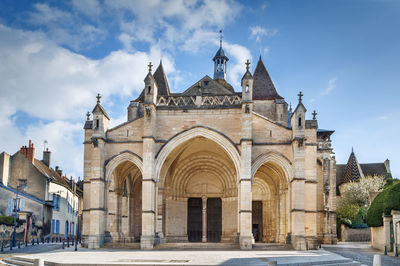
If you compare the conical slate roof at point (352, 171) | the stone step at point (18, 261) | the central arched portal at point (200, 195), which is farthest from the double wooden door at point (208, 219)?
the conical slate roof at point (352, 171)

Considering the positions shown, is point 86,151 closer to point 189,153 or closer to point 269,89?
point 189,153

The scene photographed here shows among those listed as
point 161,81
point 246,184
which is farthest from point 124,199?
point 246,184

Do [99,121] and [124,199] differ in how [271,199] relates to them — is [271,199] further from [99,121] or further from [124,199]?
[99,121]

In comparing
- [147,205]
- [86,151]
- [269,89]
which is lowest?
[147,205]

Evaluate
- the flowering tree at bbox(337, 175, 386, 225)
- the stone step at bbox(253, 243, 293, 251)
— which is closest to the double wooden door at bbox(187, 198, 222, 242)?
the stone step at bbox(253, 243, 293, 251)

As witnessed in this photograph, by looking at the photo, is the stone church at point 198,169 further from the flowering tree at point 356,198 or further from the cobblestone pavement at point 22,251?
the flowering tree at point 356,198

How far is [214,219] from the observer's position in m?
26.4

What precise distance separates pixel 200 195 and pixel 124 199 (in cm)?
437

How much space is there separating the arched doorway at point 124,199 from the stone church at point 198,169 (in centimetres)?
5

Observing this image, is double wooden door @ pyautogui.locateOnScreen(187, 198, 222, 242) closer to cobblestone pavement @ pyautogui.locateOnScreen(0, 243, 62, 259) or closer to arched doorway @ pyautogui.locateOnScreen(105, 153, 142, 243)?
arched doorway @ pyautogui.locateOnScreen(105, 153, 142, 243)

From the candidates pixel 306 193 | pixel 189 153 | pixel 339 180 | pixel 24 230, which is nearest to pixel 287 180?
pixel 306 193

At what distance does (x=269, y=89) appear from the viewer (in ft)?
99.0

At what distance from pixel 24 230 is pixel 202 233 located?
10807mm

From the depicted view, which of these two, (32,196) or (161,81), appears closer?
(161,81)
